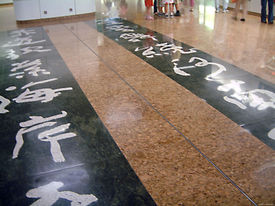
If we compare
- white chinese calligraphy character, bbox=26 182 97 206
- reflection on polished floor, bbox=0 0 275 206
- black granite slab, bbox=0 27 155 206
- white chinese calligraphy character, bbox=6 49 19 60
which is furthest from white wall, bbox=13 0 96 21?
white chinese calligraphy character, bbox=26 182 97 206

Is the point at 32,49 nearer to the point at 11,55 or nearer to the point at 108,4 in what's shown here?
the point at 11,55

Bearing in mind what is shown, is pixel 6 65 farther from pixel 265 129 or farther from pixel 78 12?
pixel 78 12

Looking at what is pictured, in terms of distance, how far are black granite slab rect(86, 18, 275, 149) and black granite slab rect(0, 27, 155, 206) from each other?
3.77ft

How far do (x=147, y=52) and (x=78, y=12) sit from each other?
4247 millimetres

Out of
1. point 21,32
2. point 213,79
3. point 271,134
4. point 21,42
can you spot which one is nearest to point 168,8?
point 21,32

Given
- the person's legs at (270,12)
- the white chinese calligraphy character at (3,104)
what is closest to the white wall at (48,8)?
the person's legs at (270,12)

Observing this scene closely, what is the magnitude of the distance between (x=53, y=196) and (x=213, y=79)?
7.90 feet

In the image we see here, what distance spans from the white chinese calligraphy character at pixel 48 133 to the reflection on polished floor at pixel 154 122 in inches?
0.6

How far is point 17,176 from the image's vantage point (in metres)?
2.14

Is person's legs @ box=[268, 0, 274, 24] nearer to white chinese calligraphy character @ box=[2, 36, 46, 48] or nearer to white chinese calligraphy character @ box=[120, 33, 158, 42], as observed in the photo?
white chinese calligraphy character @ box=[120, 33, 158, 42]

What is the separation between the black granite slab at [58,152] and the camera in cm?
196

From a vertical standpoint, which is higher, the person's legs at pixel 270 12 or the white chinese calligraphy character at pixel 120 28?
the person's legs at pixel 270 12

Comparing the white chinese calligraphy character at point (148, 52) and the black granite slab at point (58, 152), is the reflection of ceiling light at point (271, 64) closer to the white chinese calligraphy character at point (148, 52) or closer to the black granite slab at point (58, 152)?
the white chinese calligraphy character at point (148, 52)

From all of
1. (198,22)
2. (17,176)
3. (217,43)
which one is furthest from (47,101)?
(198,22)
